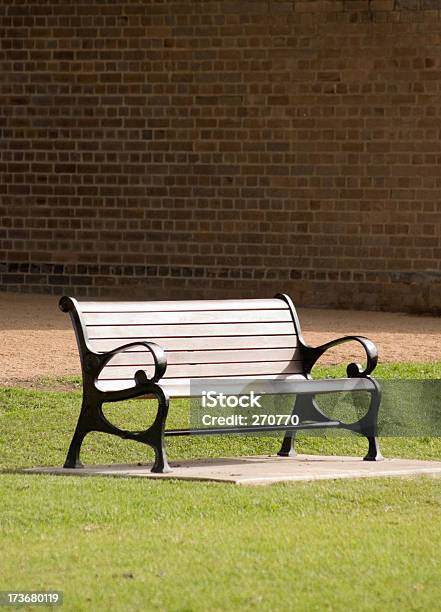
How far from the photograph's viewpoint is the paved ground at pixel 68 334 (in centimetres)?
1241

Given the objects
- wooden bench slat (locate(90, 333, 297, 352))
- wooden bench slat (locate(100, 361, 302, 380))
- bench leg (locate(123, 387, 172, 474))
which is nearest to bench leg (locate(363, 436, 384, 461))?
wooden bench slat (locate(100, 361, 302, 380))

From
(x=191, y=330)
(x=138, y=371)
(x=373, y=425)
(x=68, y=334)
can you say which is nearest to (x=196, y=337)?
(x=191, y=330)

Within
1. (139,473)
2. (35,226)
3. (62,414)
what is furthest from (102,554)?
(35,226)

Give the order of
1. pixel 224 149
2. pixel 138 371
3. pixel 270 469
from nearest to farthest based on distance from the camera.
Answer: pixel 138 371, pixel 270 469, pixel 224 149

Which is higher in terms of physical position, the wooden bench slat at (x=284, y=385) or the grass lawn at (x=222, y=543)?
the wooden bench slat at (x=284, y=385)

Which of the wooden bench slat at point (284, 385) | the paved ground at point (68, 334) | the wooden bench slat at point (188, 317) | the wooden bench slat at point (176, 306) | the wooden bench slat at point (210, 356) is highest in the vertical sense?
the wooden bench slat at point (176, 306)

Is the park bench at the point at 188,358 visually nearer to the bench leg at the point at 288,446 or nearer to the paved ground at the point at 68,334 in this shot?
the bench leg at the point at 288,446

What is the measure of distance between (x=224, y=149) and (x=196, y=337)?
1077cm

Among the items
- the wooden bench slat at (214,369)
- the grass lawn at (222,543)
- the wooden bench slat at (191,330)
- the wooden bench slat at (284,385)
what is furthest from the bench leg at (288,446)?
the grass lawn at (222,543)

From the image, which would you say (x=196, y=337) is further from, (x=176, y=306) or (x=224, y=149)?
(x=224, y=149)

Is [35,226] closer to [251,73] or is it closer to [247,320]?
[251,73]

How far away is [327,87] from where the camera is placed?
1800cm

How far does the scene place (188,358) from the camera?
25.7 ft

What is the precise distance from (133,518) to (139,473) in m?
1.24
